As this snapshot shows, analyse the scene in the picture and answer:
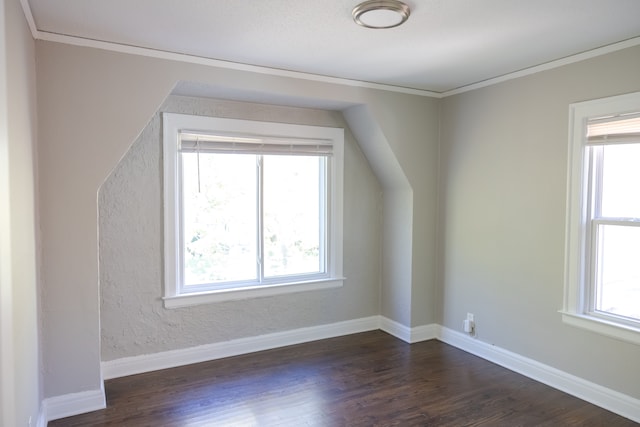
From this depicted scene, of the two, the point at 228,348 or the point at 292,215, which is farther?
the point at 292,215

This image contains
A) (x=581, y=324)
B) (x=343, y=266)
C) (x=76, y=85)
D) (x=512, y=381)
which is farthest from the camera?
(x=343, y=266)

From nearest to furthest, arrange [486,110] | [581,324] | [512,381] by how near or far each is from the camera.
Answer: [581,324] → [512,381] → [486,110]

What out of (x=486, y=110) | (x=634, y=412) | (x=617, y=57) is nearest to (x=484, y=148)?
(x=486, y=110)

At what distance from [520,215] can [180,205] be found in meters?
2.74

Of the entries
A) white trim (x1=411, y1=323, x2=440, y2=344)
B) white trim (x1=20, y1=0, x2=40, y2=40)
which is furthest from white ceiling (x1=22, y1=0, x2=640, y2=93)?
white trim (x1=411, y1=323, x2=440, y2=344)

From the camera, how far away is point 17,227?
1.89 metres

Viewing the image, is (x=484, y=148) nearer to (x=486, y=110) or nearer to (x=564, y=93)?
(x=486, y=110)

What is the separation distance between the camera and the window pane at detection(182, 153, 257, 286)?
3.54m

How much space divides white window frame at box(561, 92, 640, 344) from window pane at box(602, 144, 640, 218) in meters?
0.10

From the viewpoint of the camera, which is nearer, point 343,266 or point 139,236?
point 139,236

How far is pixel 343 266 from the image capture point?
4.24m

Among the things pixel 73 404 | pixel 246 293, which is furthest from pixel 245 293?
pixel 73 404

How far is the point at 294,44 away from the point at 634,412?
10.5 ft

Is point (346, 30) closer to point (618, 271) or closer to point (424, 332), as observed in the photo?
point (618, 271)
